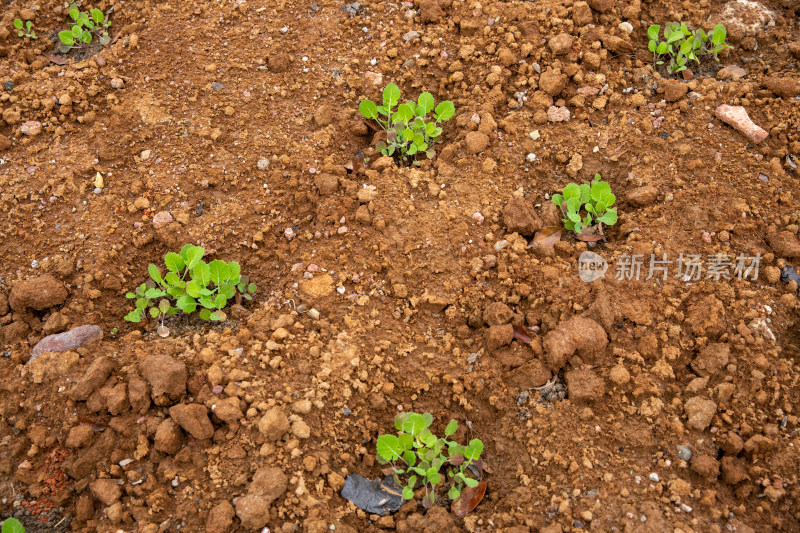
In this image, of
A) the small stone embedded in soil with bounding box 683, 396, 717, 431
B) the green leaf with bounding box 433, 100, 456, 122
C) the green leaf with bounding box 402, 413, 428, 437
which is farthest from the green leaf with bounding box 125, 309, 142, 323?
the small stone embedded in soil with bounding box 683, 396, 717, 431

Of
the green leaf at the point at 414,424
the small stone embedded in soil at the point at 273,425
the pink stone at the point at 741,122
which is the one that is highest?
the pink stone at the point at 741,122

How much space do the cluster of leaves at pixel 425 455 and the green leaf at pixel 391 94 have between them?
1.81 m

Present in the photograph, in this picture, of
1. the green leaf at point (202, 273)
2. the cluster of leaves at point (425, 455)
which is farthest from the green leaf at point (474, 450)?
the green leaf at point (202, 273)

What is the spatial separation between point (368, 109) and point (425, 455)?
76.2 inches

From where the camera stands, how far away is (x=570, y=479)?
7.61 ft

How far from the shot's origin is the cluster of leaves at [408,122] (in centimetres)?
322

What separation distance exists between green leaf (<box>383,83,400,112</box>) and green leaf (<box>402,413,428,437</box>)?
1781 millimetres

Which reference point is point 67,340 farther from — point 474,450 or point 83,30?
point 83,30

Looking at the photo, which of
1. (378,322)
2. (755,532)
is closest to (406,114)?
(378,322)

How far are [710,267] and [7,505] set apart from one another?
129 inches

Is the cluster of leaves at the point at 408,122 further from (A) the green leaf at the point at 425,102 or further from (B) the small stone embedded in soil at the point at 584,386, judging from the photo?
(B) the small stone embedded in soil at the point at 584,386

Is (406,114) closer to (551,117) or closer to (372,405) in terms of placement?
(551,117)

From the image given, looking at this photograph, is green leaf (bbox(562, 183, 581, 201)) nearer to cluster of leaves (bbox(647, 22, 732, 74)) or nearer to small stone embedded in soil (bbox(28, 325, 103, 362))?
cluster of leaves (bbox(647, 22, 732, 74))

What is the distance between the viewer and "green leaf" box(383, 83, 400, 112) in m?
3.27
